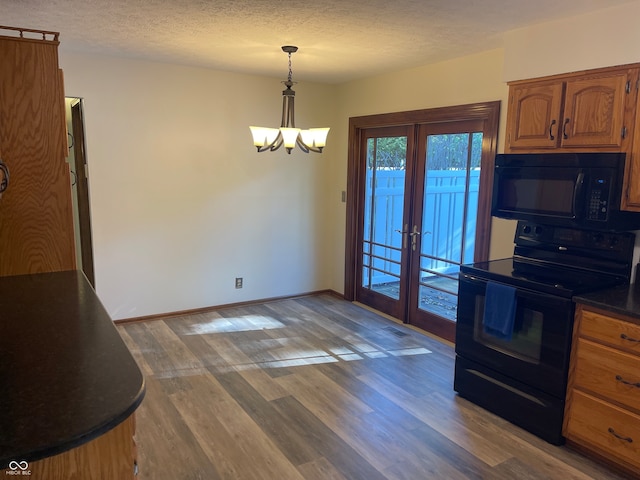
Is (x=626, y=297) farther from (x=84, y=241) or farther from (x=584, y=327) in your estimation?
(x=84, y=241)

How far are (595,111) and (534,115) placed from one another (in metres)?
0.37

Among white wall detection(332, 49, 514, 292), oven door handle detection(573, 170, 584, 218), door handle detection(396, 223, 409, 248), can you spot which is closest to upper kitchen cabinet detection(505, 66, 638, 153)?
oven door handle detection(573, 170, 584, 218)

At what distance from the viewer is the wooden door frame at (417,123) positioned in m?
3.66

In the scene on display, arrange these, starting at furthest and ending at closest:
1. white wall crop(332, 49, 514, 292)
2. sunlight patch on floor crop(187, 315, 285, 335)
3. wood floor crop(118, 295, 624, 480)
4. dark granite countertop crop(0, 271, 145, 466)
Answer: sunlight patch on floor crop(187, 315, 285, 335) < white wall crop(332, 49, 514, 292) < wood floor crop(118, 295, 624, 480) < dark granite countertop crop(0, 271, 145, 466)

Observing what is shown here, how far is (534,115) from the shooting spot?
117 inches

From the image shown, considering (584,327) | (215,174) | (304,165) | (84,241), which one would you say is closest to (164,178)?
(215,174)

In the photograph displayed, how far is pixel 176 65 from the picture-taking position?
14.5 feet

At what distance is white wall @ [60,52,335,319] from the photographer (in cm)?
422

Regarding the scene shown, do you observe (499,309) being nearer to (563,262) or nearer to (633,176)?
(563,262)

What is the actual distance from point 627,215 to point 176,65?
382cm

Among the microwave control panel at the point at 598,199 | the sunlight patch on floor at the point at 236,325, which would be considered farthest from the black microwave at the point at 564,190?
the sunlight patch on floor at the point at 236,325

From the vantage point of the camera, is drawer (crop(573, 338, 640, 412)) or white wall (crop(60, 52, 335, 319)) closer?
drawer (crop(573, 338, 640, 412))

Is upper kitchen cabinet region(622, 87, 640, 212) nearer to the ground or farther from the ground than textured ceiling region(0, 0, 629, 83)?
nearer to the ground

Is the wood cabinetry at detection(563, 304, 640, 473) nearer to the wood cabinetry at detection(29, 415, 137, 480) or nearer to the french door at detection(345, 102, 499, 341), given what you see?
the french door at detection(345, 102, 499, 341)
